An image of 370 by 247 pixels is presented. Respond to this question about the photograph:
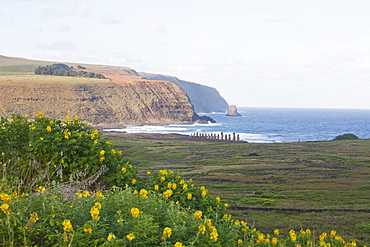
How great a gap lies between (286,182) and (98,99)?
106203mm

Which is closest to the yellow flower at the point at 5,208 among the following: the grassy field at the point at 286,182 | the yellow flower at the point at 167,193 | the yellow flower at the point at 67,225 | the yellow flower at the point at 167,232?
the yellow flower at the point at 67,225

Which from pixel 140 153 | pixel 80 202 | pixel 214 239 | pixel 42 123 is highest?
pixel 42 123

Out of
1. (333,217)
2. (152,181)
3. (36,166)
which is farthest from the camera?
(333,217)

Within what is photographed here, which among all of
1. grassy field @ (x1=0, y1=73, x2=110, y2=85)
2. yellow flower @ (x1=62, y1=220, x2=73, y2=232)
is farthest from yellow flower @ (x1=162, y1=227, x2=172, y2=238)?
grassy field @ (x1=0, y1=73, x2=110, y2=85)

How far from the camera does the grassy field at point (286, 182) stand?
62.9 feet

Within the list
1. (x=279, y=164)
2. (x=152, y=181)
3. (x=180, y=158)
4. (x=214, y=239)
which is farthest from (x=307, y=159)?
(x=214, y=239)

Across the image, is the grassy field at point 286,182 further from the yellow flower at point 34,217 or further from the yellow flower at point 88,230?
the yellow flower at point 34,217

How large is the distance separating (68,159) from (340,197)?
62.5 ft

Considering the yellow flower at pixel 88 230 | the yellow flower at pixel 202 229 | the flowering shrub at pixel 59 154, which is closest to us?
the yellow flower at pixel 88 230

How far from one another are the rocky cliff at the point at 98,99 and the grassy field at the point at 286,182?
2520 inches

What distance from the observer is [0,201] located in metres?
6.04

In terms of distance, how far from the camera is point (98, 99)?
132000 millimetres

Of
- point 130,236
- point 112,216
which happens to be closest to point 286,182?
point 112,216

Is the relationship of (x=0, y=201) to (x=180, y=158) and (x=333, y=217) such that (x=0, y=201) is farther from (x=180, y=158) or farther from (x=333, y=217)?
(x=180, y=158)
